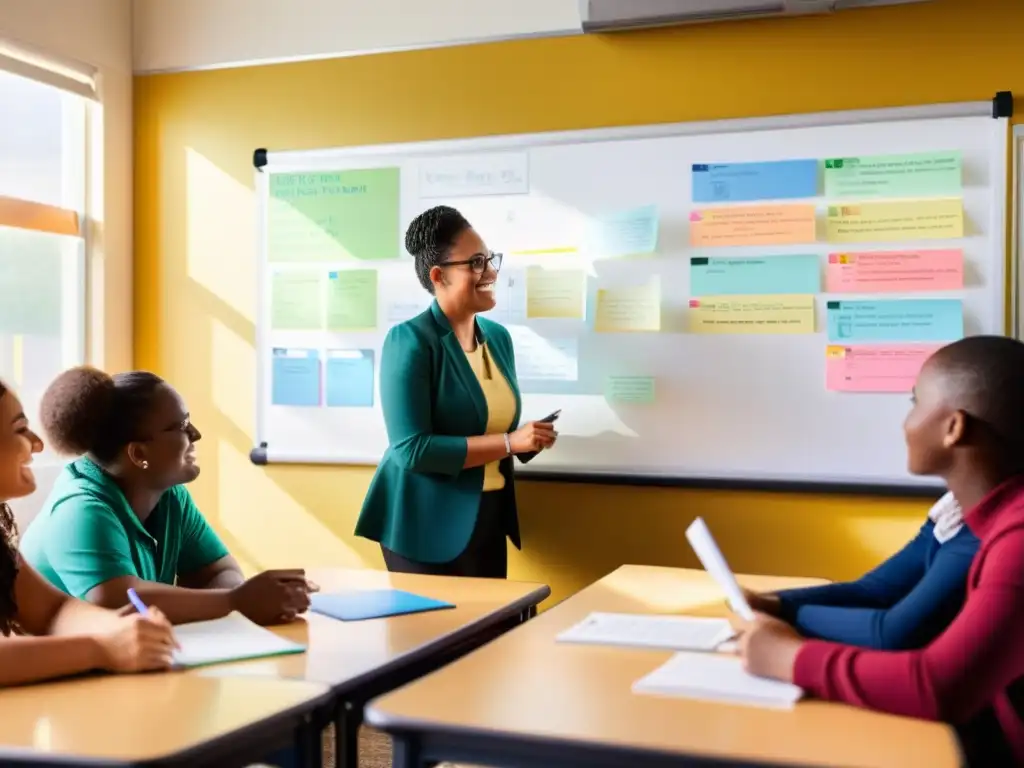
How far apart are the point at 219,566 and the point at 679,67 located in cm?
211

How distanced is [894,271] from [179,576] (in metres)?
2.18

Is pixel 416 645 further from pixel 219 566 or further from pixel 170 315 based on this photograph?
pixel 170 315

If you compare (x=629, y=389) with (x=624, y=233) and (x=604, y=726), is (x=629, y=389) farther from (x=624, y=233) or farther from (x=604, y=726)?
(x=604, y=726)

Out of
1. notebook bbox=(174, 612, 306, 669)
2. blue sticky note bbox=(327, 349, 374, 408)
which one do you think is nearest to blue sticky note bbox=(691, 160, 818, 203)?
blue sticky note bbox=(327, 349, 374, 408)

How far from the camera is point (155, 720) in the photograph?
4.86 ft

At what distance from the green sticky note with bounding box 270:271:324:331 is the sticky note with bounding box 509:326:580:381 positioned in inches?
30.3

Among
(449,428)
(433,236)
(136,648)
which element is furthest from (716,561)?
(433,236)

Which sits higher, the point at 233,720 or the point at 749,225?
the point at 749,225

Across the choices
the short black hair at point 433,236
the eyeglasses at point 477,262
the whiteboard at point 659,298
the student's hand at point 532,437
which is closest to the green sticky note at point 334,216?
the whiteboard at point 659,298

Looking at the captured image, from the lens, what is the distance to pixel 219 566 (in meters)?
2.55

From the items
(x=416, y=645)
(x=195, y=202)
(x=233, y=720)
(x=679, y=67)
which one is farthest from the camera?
(x=195, y=202)

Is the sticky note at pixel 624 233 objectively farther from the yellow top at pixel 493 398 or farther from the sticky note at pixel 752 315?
the yellow top at pixel 493 398

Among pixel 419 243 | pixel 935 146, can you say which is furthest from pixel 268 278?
pixel 935 146

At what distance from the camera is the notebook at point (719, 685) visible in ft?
5.16
